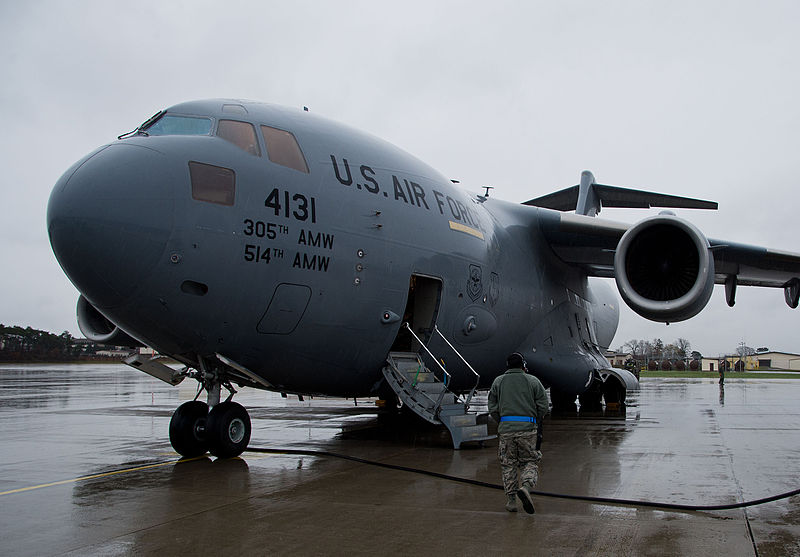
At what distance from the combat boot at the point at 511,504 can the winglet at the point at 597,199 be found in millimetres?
13475

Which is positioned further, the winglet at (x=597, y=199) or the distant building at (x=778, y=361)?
the distant building at (x=778, y=361)

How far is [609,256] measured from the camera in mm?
15016

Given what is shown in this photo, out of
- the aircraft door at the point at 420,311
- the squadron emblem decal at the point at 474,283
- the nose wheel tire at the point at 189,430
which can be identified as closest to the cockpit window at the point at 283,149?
the aircraft door at the point at 420,311

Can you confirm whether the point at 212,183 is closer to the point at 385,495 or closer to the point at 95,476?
the point at 95,476

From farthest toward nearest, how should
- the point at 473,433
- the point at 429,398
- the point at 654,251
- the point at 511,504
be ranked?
the point at 654,251 < the point at 473,433 < the point at 429,398 < the point at 511,504

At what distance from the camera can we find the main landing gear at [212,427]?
8297 millimetres

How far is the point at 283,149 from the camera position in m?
8.41

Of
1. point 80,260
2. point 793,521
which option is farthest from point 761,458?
point 80,260

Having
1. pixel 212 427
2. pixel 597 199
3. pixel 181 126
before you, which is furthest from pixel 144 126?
pixel 597 199

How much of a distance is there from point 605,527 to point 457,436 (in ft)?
14.5

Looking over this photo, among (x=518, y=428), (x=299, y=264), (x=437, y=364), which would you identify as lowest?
(x=518, y=428)

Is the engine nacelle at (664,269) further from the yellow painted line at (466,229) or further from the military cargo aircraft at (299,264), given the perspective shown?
the yellow painted line at (466,229)

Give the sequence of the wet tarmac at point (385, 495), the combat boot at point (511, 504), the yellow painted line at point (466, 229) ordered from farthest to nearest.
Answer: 1. the yellow painted line at point (466, 229)
2. the combat boot at point (511, 504)
3. the wet tarmac at point (385, 495)

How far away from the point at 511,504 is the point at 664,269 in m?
7.49
